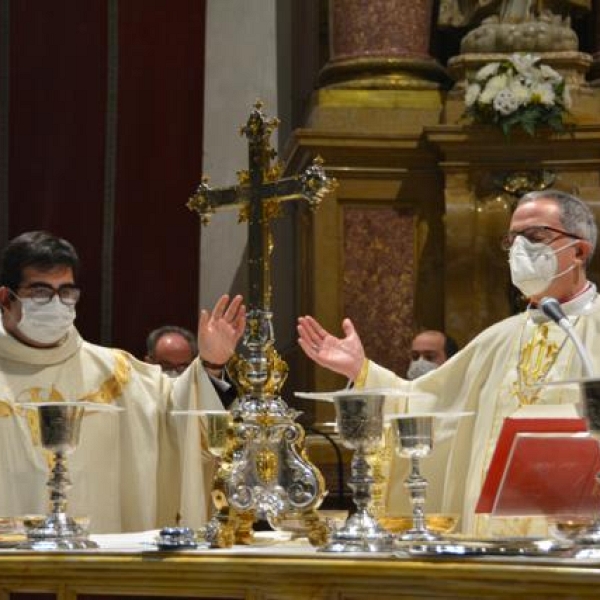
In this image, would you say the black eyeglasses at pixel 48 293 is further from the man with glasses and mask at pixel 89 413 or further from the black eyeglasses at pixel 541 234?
the black eyeglasses at pixel 541 234

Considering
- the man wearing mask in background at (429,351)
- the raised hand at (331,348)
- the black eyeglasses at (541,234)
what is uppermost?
the black eyeglasses at (541,234)

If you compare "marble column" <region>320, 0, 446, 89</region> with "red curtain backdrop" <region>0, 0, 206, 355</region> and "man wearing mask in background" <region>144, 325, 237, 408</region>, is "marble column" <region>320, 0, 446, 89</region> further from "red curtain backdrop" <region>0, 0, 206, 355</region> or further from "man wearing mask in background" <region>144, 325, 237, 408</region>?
"red curtain backdrop" <region>0, 0, 206, 355</region>

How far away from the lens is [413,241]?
29.4 ft

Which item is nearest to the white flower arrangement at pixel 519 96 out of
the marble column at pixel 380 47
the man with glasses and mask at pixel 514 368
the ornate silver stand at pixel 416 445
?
the marble column at pixel 380 47

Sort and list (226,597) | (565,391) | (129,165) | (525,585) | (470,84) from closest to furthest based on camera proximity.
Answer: (525,585), (226,597), (565,391), (470,84), (129,165)

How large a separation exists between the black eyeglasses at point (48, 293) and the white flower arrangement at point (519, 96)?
3.25m

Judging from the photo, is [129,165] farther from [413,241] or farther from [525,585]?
[525,585]

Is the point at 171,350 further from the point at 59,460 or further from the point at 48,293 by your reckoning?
the point at 59,460

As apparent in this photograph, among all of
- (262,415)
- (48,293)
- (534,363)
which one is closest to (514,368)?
(534,363)

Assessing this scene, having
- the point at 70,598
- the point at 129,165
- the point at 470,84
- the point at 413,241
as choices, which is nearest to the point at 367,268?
the point at 413,241

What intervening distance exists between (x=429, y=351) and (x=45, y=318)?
2.74m

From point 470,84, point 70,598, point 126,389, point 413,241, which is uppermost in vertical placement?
point 470,84

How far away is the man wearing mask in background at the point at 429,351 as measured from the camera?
819 centimetres

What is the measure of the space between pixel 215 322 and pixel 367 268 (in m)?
3.58
